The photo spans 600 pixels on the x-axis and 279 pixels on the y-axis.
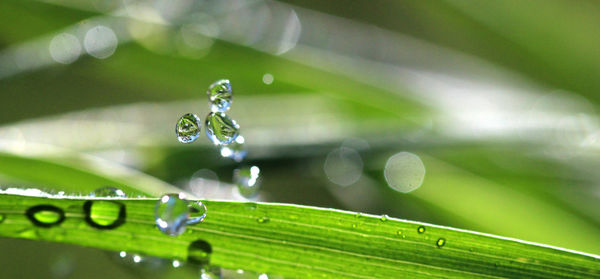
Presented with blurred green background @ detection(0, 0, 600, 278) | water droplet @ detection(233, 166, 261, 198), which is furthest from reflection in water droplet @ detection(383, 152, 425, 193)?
water droplet @ detection(233, 166, 261, 198)

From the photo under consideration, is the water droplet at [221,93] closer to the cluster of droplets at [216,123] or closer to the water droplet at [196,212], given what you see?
the cluster of droplets at [216,123]

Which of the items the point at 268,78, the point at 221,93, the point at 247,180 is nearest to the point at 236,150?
the point at 247,180

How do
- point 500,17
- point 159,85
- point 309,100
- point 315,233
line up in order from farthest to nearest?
point 500,17 < point 159,85 < point 309,100 < point 315,233

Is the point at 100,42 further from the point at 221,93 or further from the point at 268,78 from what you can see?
the point at 221,93

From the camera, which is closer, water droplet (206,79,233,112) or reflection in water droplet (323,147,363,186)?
water droplet (206,79,233,112)

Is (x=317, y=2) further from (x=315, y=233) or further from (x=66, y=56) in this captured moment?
(x=315, y=233)

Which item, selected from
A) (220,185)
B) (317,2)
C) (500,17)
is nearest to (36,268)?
(220,185)

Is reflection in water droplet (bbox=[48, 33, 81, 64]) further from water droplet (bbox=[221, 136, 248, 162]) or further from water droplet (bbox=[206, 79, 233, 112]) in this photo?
water droplet (bbox=[206, 79, 233, 112])
